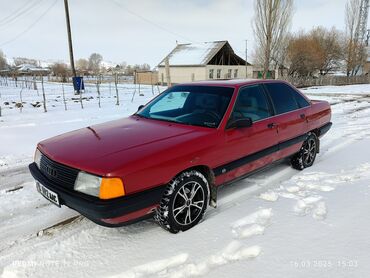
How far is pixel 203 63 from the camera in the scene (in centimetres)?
3584

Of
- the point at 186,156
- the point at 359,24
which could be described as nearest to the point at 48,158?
the point at 186,156

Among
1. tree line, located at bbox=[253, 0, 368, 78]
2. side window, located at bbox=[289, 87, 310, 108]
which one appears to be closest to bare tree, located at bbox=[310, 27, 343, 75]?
tree line, located at bbox=[253, 0, 368, 78]

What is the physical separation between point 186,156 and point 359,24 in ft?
134

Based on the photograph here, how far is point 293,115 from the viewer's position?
14.8ft

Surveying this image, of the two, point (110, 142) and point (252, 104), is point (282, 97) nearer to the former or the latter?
point (252, 104)

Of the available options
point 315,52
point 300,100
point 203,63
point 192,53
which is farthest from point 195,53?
point 300,100

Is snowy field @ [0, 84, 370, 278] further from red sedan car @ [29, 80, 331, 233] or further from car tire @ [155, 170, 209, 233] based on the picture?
red sedan car @ [29, 80, 331, 233]

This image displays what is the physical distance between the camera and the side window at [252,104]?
367 cm

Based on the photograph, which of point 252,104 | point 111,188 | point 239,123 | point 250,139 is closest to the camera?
point 111,188

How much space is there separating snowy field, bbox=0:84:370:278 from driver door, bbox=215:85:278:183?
401 millimetres

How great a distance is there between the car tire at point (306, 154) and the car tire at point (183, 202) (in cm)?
217

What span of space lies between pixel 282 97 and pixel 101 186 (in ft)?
10.0

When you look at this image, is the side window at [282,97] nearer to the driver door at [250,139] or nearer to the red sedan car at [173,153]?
the red sedan car at [173,153]

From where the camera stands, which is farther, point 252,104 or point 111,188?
point 252,104
